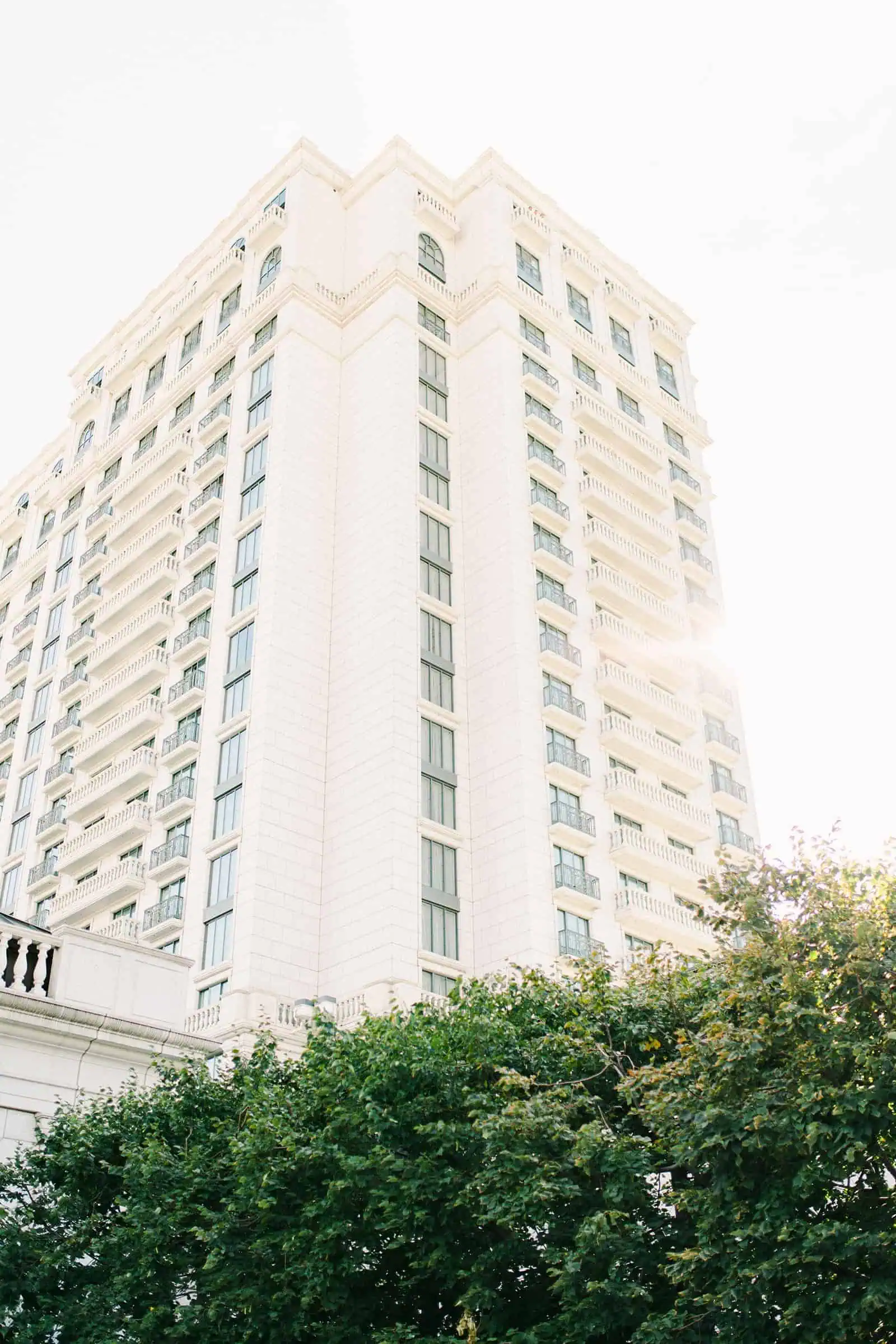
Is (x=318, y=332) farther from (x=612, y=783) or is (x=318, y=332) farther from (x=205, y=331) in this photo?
(x=612, y=783)

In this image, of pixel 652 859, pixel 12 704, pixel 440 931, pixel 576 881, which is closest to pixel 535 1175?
pixel 440 931

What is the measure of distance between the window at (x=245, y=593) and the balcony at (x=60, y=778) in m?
9.68

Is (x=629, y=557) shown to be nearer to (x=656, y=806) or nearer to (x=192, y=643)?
(x=656, y=806)

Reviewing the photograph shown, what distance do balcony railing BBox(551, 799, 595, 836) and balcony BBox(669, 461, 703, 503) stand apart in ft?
58.5

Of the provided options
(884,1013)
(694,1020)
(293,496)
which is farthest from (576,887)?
(884,1013)

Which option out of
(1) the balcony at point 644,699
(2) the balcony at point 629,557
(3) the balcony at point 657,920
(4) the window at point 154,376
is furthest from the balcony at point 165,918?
(4) the window at point 154,376

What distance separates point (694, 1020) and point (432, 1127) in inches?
163

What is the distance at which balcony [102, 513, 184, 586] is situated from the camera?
47253 millimetres

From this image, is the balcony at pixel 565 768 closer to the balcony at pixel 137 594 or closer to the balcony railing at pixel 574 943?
the balcony railing at pixel 574 943

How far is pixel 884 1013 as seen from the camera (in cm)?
1502

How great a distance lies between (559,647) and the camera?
41.7m

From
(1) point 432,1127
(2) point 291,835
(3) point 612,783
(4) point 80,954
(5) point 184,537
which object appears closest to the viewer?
(1) point 432,1127

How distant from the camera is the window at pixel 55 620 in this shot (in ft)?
177

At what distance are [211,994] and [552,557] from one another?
57.6 ft
